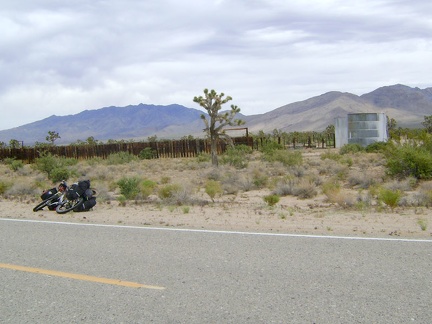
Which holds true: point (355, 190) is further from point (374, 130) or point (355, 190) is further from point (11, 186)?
point (374, 130)

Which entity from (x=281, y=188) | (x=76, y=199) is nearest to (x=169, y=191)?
(x=76, y=199)

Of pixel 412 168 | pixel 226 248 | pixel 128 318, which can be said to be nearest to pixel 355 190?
pixel 412 168

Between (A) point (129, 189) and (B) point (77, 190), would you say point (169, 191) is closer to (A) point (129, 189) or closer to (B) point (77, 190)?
(A) point (129, 189)

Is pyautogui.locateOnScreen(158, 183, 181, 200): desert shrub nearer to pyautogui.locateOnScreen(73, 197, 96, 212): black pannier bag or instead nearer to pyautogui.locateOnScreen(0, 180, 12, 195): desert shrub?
pyautogui.locateOnScreen(73, 197, 96, 212): black pannier bag

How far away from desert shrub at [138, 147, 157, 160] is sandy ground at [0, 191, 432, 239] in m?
34.0

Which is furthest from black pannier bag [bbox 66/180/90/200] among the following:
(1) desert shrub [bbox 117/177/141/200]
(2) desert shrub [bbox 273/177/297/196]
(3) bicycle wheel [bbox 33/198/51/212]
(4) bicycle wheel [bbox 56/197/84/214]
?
(2) desert shrub [bbox 273/177/297/196]

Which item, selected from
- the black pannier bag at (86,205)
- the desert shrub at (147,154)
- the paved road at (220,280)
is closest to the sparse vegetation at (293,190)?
the black pannier bag at (86,205)

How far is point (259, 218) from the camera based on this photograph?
12.5 m

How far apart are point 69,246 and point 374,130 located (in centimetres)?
4473

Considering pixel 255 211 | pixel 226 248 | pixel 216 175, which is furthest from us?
pixel 216 175

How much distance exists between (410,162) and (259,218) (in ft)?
33.9

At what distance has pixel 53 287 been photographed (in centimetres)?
675

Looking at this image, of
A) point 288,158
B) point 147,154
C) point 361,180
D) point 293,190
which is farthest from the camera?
point 147,154

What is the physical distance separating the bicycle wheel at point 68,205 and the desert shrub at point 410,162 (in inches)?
500
